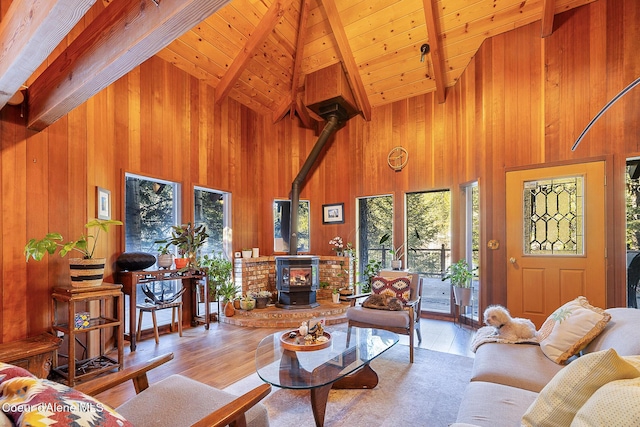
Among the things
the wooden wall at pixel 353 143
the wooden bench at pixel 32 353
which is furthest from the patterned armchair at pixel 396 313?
the wooden bench at pixel 32 353

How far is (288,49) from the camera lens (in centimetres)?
499

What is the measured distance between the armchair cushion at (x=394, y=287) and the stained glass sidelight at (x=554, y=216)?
163 cm

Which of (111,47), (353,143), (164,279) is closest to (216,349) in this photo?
(164,279)

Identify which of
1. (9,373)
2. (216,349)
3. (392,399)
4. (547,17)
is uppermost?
(547,17)

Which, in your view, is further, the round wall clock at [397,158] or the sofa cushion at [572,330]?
the round wall clock at [397,158]

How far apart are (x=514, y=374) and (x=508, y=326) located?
2.16ft

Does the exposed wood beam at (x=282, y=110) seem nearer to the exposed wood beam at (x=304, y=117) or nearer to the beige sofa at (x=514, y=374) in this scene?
the exposed wood beam at (x=304, y=117)

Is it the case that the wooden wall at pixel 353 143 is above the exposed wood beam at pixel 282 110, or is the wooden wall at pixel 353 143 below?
below

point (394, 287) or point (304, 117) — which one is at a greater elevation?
point (304, 117)

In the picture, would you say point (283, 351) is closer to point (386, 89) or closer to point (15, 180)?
point (15, 180)

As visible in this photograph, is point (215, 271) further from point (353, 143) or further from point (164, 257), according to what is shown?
point (353, 143)

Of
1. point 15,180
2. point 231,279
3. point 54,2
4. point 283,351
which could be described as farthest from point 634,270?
point 15,180

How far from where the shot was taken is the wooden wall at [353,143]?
8.61ft

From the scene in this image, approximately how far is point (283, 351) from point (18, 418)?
1.78 metres
